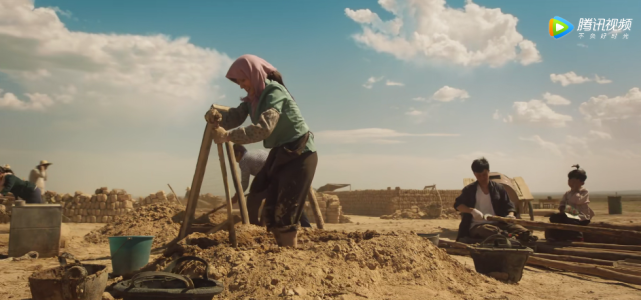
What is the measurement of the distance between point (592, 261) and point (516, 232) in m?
0.82

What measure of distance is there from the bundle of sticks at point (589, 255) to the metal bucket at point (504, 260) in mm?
1087

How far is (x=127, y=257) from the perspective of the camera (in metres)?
3.82

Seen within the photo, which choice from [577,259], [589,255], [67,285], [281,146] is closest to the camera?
[67,285]

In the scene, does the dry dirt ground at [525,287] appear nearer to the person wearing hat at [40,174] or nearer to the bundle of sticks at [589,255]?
the bundle of sticks at [589,255]

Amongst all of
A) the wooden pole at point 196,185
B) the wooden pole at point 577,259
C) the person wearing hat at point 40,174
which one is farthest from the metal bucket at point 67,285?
the person wearing hat at point 40,174

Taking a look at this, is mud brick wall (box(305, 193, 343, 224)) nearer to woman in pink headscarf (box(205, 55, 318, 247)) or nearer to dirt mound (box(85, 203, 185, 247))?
dirt mound (box(85, 203, 185, 247))

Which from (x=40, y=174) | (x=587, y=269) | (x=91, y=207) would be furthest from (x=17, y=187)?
(x=91, y=207)

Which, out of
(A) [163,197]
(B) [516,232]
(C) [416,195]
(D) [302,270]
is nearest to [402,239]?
(D) [302,270]

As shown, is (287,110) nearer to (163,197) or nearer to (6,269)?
A: (6,269)

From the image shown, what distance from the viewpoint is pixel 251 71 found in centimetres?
334

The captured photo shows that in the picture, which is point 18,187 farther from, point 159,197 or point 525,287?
point 159,197

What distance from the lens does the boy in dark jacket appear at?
215 inches

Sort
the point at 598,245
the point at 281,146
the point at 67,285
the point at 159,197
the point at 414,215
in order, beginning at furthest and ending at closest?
the point at 414,215
the point at 159,197
the point at 598,245
the point at 281,146
the point at 67,285

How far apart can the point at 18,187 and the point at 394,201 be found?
14963mm
